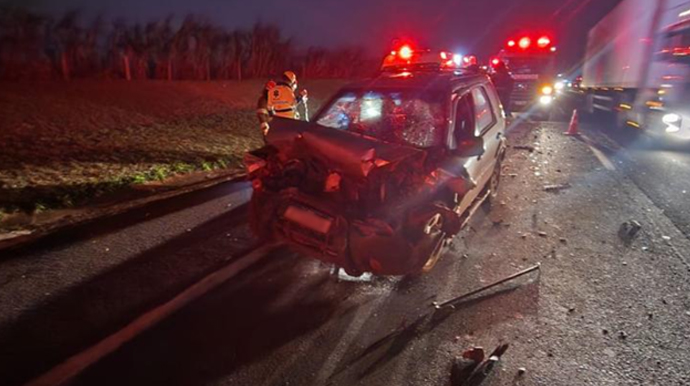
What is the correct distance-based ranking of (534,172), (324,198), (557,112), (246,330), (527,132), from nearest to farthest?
(246,330) → (324,198) → (534,172) → (527,132) → (557,112)

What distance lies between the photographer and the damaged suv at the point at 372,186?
3.76 meters

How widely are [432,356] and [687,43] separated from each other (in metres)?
11.0

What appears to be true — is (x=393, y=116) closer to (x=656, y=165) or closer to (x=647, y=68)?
(x=656, y=165)

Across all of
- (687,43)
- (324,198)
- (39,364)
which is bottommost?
(39,364)

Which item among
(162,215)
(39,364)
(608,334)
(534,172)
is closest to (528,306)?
(608,334)

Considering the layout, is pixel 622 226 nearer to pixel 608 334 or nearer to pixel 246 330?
pixel 608 334

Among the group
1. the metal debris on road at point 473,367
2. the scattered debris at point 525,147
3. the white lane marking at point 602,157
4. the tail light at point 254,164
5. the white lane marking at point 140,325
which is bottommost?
the white lane marking at point 140,325

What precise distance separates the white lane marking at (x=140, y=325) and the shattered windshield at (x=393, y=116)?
1.59m

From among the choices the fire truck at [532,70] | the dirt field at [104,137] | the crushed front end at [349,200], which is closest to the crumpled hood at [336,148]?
the crushed front end at [349,200]

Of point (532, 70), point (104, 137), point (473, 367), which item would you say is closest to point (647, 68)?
point (532, 70)

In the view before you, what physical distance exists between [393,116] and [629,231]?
314cm

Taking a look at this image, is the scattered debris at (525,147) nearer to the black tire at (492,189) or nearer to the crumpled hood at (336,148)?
the black tire at (492,189)

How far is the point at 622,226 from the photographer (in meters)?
5.86

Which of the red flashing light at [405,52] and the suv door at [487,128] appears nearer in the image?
the suv door at [487,128]
